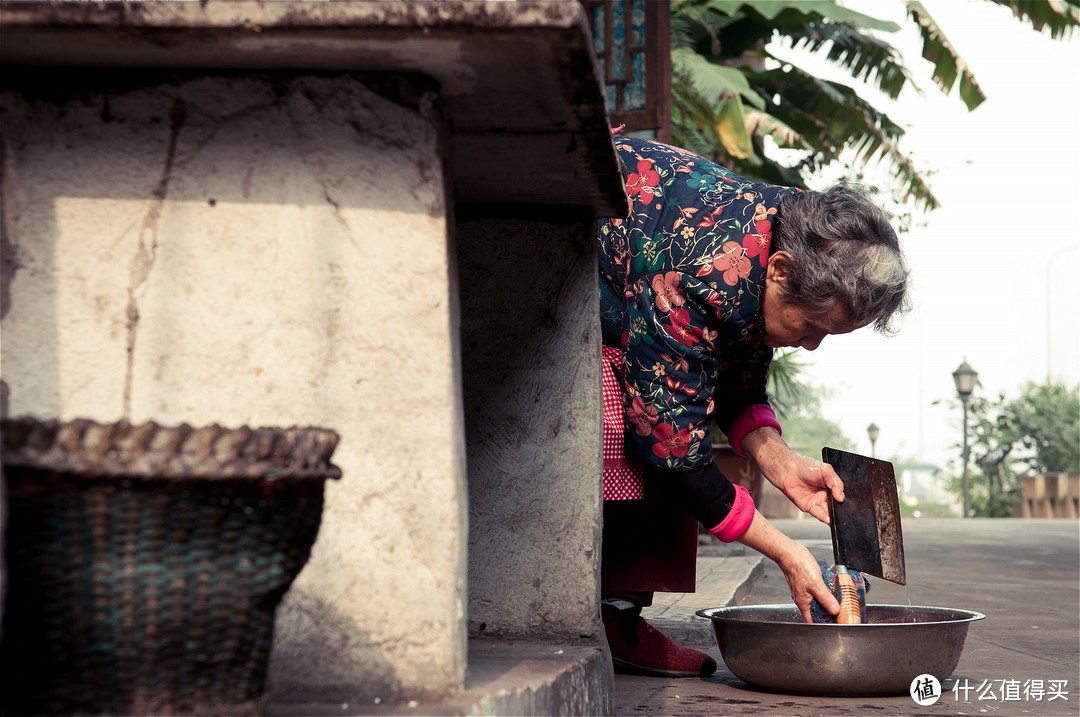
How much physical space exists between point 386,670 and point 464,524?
0.26 metres

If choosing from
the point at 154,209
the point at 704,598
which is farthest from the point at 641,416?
the point at 704,598

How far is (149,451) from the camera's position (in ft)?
4.54

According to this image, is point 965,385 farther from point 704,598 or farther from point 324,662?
point 324,662

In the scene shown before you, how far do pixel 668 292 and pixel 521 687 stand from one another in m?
1.30

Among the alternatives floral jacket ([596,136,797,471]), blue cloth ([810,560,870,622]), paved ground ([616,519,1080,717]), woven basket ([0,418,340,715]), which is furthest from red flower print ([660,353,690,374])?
woven basket ([0,418,340,715])

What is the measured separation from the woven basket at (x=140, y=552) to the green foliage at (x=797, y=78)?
31.0 feet

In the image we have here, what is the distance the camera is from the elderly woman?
3.02 meters

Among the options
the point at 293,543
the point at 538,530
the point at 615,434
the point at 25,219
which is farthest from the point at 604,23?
the point at 293,543

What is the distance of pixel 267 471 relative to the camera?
1.43 metres

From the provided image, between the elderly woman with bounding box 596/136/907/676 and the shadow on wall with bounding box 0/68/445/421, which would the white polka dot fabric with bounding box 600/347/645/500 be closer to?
the elderly woman with bounding box 596/136/907/676

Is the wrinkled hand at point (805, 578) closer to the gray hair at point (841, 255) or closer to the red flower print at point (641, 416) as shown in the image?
the red flower print at point (641, 416)

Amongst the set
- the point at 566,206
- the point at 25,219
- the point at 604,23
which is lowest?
the point at 25,219

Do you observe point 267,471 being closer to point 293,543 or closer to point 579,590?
point 293,543

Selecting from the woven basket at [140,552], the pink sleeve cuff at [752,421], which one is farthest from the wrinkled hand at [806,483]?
the woven basket at [140,552]
